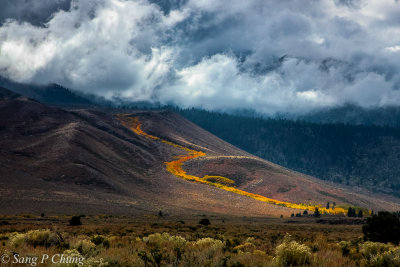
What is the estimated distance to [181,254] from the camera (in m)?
10.5

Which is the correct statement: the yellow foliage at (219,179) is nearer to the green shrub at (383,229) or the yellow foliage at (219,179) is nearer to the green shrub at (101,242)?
the green shrub at (383,229)

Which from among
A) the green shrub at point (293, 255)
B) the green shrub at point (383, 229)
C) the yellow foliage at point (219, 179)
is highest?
the yellow foliage at point (219, 179)

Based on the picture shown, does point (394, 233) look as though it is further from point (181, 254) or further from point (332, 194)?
point (332, 194)

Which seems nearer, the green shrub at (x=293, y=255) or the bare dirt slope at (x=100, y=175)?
the green shrub at (x=293, y=255)

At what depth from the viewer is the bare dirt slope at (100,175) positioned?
7500cm

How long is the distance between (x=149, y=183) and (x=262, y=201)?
43.1 m

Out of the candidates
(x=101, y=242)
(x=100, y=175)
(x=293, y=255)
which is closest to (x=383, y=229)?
(x=293, y=255)

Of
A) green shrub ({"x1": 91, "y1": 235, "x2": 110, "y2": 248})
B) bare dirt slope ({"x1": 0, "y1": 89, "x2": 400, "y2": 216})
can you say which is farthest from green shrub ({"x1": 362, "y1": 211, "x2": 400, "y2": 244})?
bare dirt slope ({"x1": 0, "y1": 89, "x2": 400, "y2": 216})

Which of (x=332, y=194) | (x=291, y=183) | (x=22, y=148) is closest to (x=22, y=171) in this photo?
(x=22, y=148)

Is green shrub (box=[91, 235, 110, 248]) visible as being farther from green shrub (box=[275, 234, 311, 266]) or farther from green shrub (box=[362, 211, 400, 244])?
green shrub (box=[362, 211, 400, 244])

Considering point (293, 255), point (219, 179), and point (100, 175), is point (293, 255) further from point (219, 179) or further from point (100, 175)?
point (219, 179)

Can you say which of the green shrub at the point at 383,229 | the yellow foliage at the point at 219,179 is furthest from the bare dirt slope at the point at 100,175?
the green shrub at the point at 383,229

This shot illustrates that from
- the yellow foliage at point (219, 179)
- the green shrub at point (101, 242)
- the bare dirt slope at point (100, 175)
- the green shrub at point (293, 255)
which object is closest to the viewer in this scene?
the green shrub at point (293, 255)

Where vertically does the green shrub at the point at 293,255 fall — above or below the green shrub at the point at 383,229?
above
